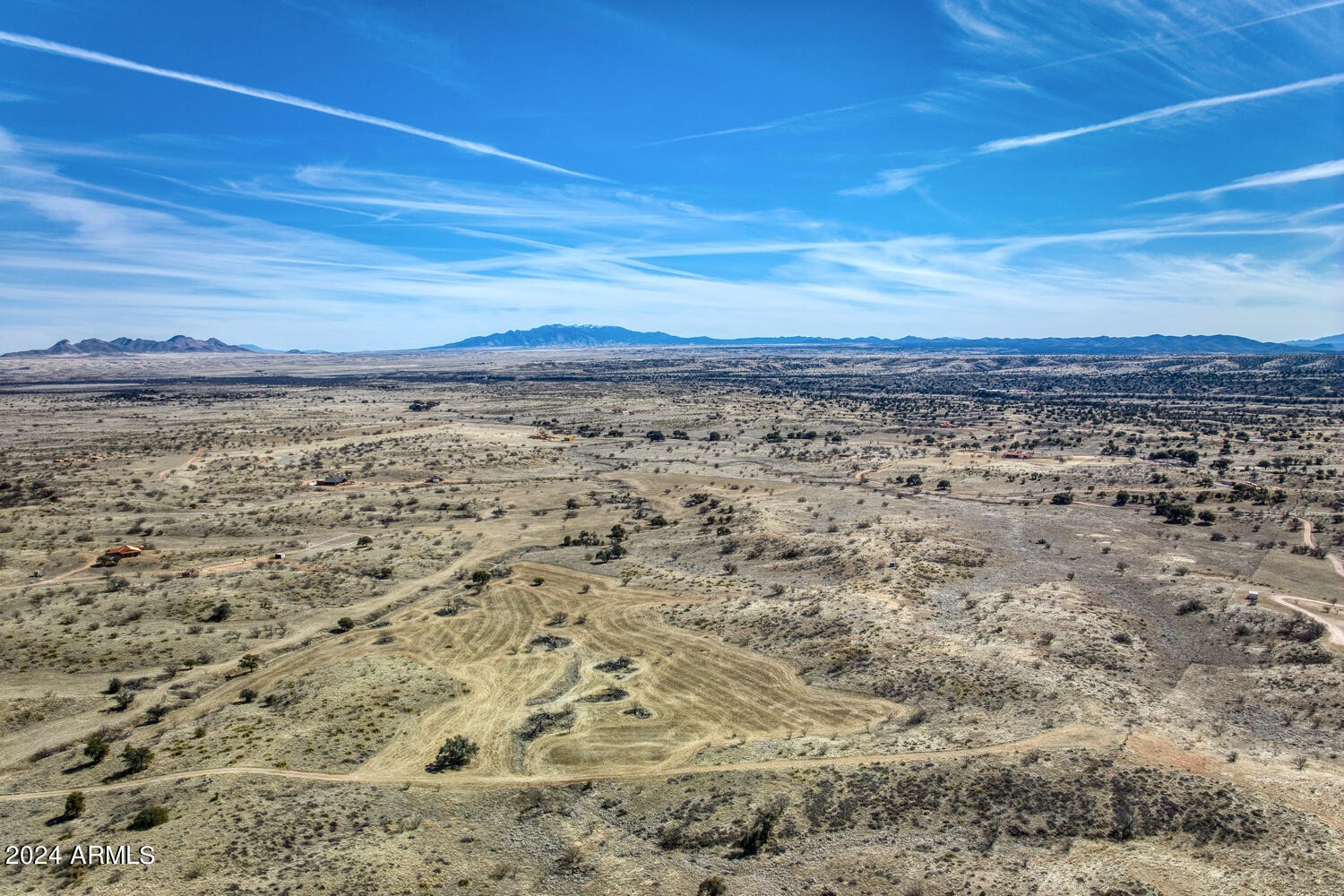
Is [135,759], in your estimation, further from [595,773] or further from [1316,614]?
[1316,614]

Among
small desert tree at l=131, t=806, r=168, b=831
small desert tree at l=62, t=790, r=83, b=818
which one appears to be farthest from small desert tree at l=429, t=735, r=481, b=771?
small desert tree at l=62, t=790, r=83, b=818

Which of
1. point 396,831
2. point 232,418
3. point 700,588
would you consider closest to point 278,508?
point 700,588

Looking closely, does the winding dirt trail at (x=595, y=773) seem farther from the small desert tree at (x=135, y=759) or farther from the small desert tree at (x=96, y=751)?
A: the small desert tree at (x=96, y=751)

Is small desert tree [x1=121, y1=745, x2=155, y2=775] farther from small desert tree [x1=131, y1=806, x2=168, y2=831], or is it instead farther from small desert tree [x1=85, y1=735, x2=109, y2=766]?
small desert tree [x1=131, y1=806, x2=168, y2=831]

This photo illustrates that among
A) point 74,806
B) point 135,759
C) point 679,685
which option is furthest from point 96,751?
point 679,685

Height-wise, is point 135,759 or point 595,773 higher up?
point 135,759

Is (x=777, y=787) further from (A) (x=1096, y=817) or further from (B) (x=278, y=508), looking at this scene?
(B) (x=278, y=508)

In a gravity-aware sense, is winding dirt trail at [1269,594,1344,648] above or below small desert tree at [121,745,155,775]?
above
